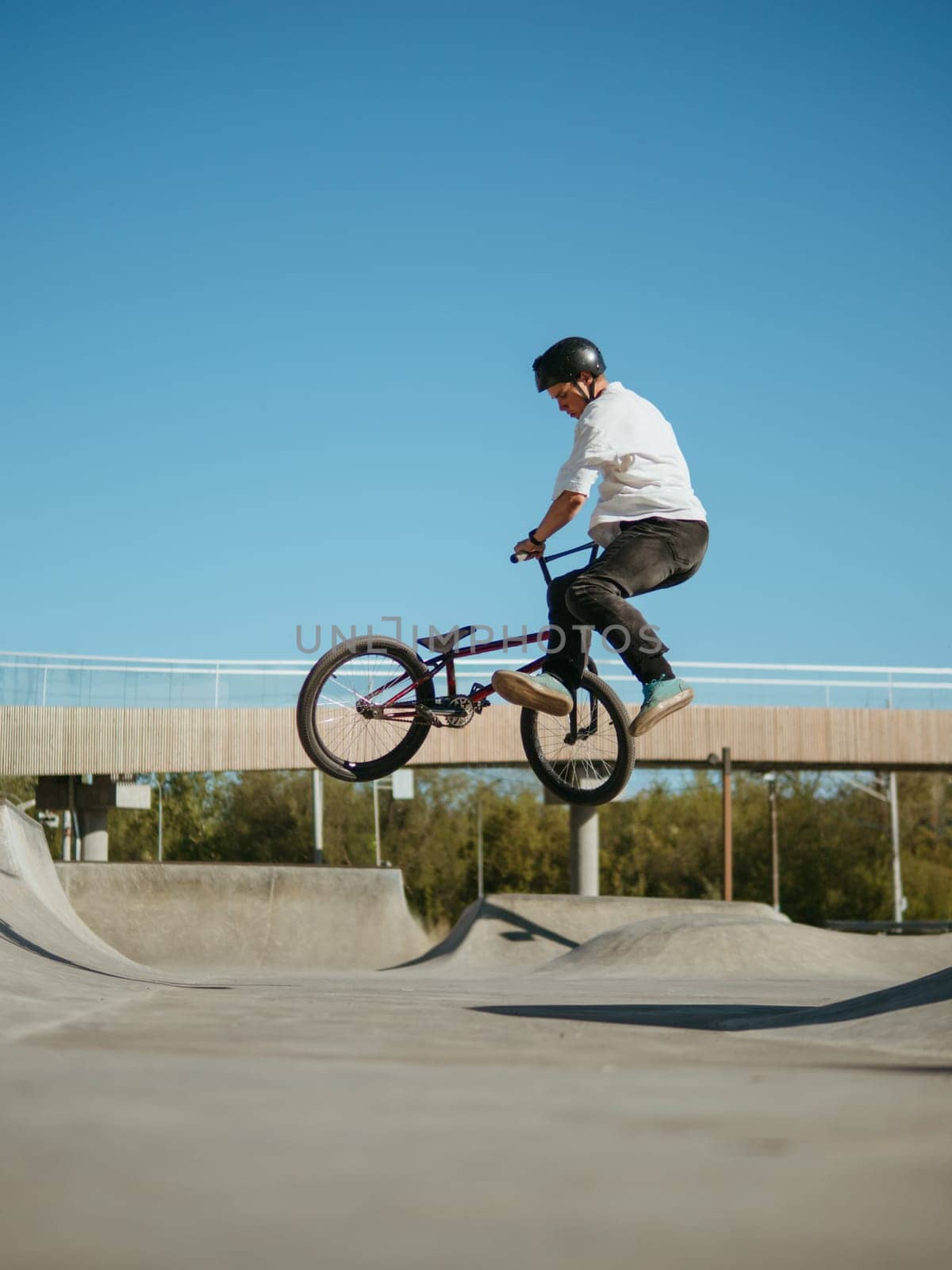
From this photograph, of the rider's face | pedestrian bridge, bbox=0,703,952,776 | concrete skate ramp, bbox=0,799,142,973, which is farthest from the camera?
pedestrian bridge, bbox=0,703,952,776

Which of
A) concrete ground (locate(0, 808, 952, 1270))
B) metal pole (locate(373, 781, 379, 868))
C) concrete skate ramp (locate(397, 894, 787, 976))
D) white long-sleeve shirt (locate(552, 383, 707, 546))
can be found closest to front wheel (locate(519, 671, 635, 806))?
white long-sleeve shirt (locate(552, 383, 707, 546))

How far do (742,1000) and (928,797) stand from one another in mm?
62666

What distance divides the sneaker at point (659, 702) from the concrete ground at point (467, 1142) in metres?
2.19

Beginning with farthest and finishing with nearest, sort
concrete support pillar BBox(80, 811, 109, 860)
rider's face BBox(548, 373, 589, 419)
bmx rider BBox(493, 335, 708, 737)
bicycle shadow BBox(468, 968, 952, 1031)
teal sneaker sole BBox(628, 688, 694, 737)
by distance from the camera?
concrete support pillar BBox(80, 811, 109, 860)
rider's face BBox(548, 373, 589, 419)
bmx rider BBox(493, 335, 708, 737)
teal sneaker sole BBox(628, 688, 694, 737)
bicycle shadow BBox(468, 968, 952, 1031)

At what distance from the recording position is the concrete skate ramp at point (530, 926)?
18.4 m

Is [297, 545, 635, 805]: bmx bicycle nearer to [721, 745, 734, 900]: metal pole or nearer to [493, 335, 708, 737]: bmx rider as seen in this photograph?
[493, 335, 708, 737]: bmx rider

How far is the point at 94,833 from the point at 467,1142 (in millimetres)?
33536

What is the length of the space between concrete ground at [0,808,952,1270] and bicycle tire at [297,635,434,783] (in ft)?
10.9

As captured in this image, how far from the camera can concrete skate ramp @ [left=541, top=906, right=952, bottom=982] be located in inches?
546

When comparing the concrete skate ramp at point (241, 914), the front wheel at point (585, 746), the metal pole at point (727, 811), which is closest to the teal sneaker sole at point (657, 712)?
the front wheel at point (585, 746)

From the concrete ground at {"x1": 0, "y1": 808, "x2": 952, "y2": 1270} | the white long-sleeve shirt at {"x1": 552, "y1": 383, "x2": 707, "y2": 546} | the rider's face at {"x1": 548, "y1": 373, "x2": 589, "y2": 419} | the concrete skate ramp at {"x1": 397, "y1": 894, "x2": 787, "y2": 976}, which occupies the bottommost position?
the concrete skate ramp at {"x1": 397, "y1": 894, "x2": 787, "y2": 976}

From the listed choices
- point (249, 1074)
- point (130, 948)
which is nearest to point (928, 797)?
point (130, 948)

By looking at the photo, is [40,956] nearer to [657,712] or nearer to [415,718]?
[415,718]

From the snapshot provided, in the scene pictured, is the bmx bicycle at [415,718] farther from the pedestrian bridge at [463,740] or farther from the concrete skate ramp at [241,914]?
the pedestrian bridge at [463,740]
